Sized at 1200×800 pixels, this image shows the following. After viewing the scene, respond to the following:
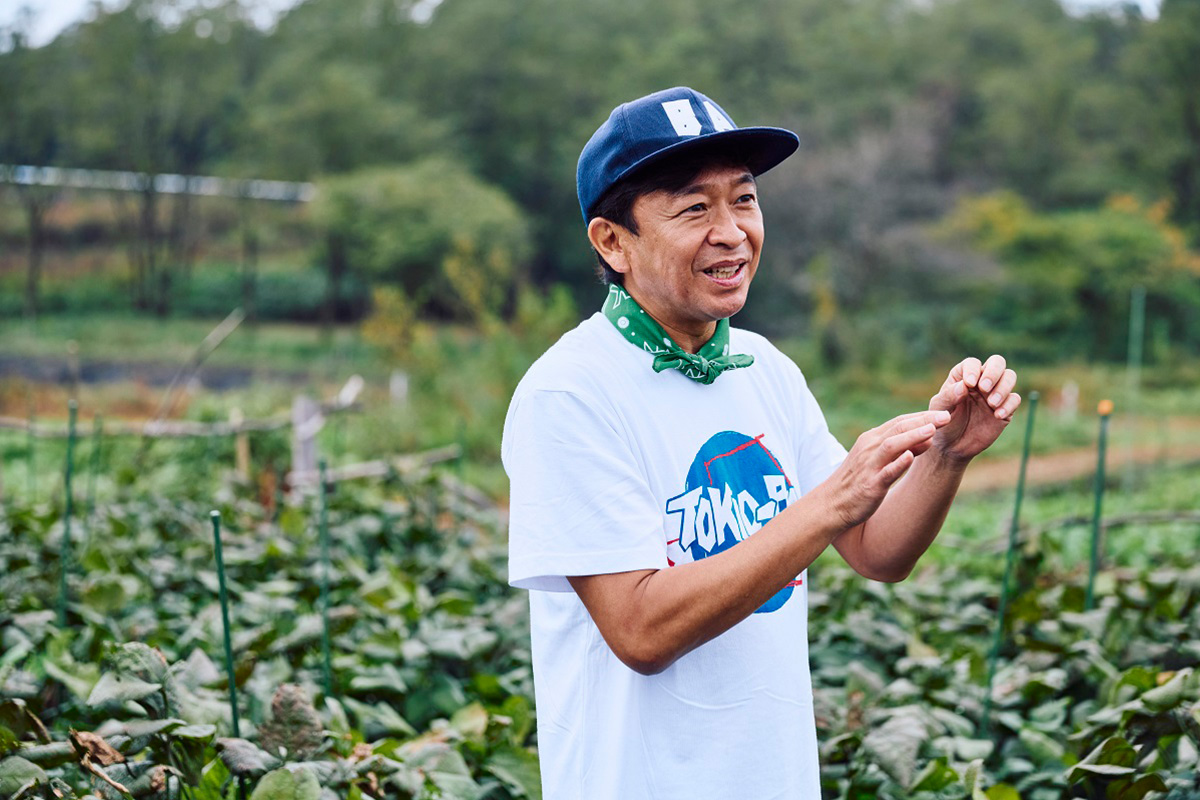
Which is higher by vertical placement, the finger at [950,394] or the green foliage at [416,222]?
the green foliage at [416,222]

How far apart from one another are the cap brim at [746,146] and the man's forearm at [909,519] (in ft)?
1.31

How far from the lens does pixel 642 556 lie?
1.11m

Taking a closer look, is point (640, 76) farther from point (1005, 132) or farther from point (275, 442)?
point (275, 442)

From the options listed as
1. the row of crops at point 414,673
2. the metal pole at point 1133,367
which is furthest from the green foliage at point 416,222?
the row of crops at point 414,673

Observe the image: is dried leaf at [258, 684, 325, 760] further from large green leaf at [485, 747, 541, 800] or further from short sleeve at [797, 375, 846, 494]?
short sleeve at [797, 375, 846, 494]

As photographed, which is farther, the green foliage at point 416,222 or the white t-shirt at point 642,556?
the green foliage at point 416,222

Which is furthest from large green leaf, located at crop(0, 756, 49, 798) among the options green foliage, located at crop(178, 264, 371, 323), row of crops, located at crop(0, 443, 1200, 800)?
green foliage, located at crop(178, 264, 371, 323)

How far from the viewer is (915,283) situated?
2147 centimetres

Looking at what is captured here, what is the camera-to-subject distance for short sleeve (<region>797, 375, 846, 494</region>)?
1.42 m

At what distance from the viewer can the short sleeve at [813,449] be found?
1.42m

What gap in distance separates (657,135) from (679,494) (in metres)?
0.39

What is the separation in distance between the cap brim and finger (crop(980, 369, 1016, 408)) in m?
0.35

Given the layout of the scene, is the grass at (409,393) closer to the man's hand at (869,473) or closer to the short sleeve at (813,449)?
the short sleeve at (813,449)

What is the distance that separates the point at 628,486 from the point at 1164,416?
16352mm
